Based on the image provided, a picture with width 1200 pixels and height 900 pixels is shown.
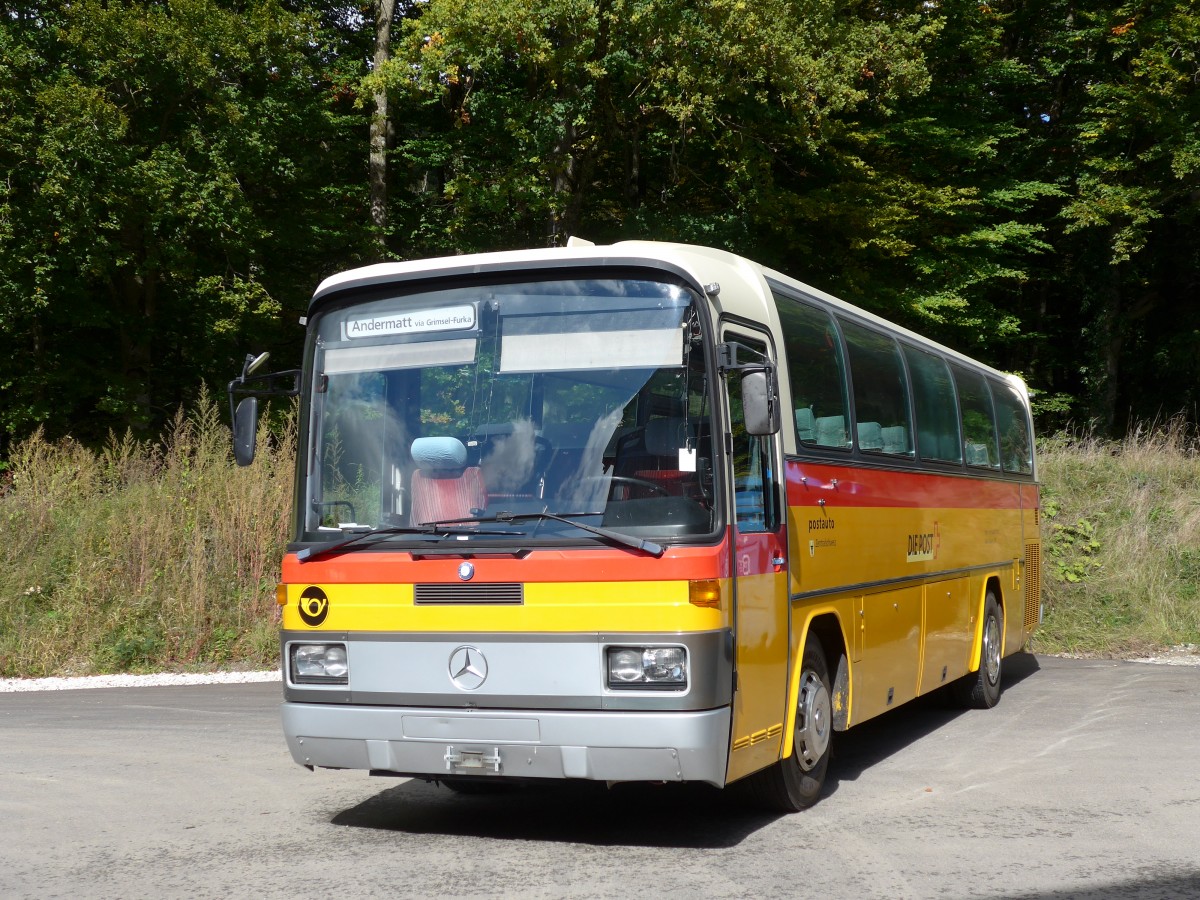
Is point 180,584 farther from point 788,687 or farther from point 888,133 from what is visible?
point 888,133

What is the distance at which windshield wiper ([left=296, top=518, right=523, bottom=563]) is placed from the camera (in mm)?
6656

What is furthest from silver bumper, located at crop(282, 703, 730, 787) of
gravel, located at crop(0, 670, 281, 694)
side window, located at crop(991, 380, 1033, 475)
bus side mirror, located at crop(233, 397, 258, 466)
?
side window, located at crop(991, 380, 1033, 475)

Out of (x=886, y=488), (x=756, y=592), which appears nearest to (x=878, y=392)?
(x=886, y=488)

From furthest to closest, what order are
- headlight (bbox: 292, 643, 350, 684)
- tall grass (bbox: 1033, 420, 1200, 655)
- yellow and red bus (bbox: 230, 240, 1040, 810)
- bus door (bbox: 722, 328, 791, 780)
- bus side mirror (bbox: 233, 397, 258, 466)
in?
tall grass (bbox: 1033, 420, 1200, 655)
bus side mirror (bbox: 233, 397, 258, 466)
headlight (bbox: 292, 643, 350, 684)
bus door (bbox: 722, 328, 791, 780)
yellow and red bus (bbox: 230, 240, 1040, 810)

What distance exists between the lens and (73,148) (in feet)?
81.4

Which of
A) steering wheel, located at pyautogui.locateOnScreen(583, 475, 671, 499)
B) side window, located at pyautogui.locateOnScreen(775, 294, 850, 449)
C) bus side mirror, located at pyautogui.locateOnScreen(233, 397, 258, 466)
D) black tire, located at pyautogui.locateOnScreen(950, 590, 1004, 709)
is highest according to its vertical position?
side window, located at pyautogui.locateOnScreen(775, 294, 850, 449)

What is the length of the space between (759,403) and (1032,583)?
30.8 feet

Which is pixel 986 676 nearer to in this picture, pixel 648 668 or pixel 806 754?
pixel 806 754

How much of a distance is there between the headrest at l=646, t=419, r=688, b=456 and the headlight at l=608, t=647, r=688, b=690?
953 mm

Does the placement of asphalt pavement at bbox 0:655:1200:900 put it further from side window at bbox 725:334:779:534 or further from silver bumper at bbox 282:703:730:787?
side window at bbox 725:334:779:534

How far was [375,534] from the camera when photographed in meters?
6.83

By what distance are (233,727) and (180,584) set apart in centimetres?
501

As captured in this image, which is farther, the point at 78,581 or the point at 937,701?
the point at 78,581

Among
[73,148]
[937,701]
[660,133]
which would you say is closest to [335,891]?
[937,701]
